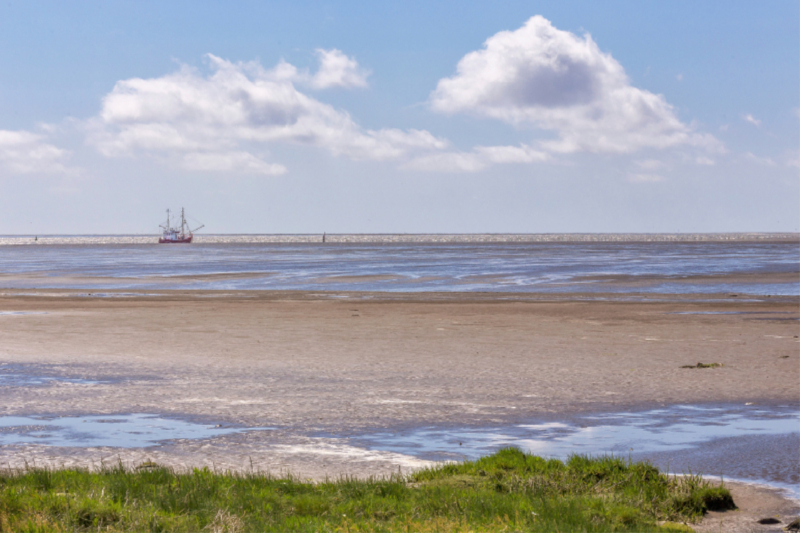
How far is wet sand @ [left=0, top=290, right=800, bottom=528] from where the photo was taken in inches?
472

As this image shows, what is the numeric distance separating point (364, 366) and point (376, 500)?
1060cm

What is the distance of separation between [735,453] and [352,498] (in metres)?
5.41

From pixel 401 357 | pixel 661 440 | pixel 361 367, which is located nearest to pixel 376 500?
pixel 661 440

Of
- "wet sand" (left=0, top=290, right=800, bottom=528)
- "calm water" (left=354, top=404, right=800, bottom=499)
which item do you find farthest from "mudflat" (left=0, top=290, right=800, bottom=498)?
"calm water" (left=354, top=404, right=800, bottom=499)

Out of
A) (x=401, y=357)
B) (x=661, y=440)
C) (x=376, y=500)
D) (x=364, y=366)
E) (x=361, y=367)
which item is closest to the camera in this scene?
(x=376, y=500)

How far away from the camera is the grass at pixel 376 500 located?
720 centimetres

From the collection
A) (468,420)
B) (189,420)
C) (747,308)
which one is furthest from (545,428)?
(747,308)

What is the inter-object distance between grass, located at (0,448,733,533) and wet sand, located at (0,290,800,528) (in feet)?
4.24

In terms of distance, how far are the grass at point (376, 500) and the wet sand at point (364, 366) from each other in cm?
129

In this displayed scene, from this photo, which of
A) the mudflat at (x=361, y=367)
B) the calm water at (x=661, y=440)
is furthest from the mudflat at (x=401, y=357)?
the calm water at (x=661, y=440)

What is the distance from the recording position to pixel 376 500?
7980mm

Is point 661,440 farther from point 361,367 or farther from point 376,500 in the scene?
point 361,367

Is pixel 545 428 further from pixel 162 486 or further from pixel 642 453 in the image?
pixel 162 486

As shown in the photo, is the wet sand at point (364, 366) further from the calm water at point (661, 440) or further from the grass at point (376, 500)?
the grass at point (376, 500)
